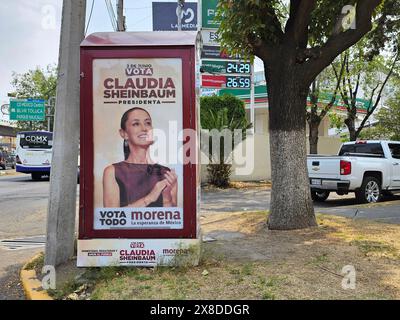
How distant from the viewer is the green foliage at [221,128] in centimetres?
1758

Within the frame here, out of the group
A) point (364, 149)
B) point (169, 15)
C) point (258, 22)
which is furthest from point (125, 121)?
point (169, 15)

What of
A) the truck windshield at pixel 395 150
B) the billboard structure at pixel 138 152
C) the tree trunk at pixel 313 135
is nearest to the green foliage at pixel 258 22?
the billboard structure at pixel 138 152

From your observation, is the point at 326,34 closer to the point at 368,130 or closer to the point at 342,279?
the point at 342,279

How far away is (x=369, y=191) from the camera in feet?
41.6

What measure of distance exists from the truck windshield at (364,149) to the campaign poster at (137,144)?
9.58 m

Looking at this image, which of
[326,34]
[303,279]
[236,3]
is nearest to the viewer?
[303,279]

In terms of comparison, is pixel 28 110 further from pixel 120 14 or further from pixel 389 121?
pixel 120 14
